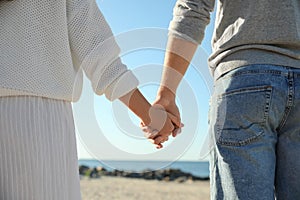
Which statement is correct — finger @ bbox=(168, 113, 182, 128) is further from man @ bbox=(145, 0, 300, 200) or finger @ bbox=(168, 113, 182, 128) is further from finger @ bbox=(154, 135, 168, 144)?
man @ bbox=(145, 0, 300, 200)

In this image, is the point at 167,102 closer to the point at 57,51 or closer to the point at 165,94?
the point at 165,94

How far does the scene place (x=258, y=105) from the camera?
1.83 meters

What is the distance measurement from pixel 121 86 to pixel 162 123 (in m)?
0.27

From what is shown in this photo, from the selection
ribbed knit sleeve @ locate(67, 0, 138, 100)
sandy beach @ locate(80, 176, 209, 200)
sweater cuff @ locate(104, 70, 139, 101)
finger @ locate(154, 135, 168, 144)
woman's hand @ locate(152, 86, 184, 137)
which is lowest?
sandy beach @ locate(80, 176, 209, 200)

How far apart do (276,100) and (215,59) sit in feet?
0.95

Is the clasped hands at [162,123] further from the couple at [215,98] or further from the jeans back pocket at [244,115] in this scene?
the jeans back pocket at [244,115]

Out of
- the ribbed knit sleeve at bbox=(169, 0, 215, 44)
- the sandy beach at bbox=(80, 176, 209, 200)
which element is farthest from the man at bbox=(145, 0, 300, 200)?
the sandy beach at bbox=(80, 176, 209, 200)

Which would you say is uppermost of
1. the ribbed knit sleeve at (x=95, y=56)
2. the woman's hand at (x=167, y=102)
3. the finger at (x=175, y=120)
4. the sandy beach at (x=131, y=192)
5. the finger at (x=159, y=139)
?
the ribbed knit sleeve at (x=95, y=56)

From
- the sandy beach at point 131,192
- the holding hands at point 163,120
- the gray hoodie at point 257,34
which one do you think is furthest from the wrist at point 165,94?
the sandy beach at point 131,192

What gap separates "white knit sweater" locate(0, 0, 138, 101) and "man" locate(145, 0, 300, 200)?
0.38 metres

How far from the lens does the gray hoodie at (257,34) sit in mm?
1843

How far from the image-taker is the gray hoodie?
1.84 m

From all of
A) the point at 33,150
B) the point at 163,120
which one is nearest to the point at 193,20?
the point at 163,120

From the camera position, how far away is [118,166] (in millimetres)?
2105
